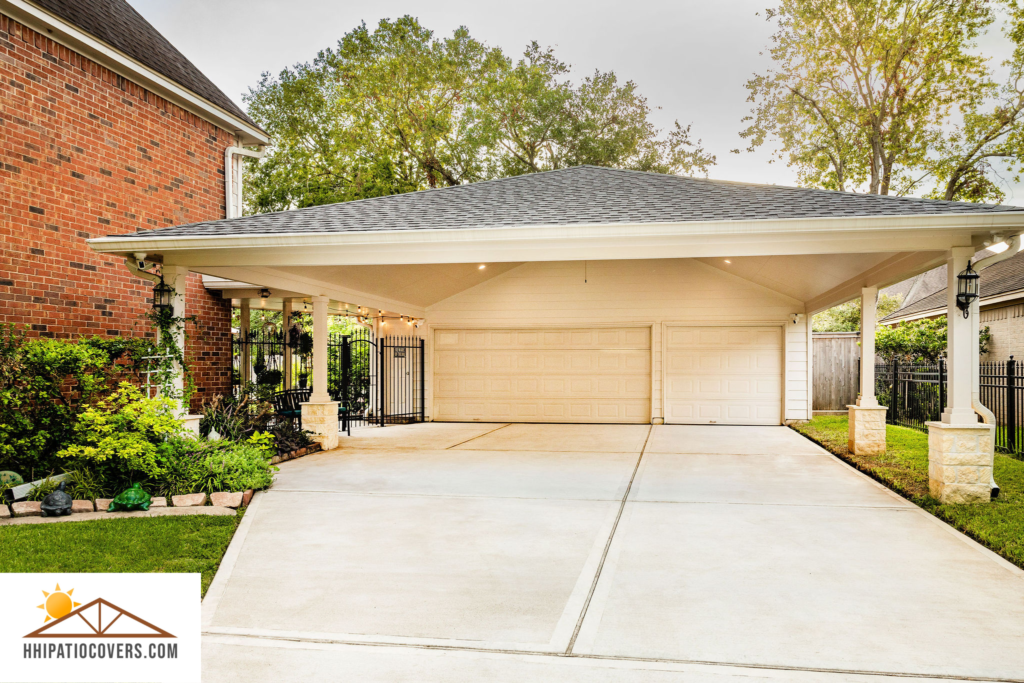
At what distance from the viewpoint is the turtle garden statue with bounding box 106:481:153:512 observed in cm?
604

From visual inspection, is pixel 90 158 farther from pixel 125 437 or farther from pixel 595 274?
pixel 595 274

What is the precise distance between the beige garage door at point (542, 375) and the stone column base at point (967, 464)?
8181mm

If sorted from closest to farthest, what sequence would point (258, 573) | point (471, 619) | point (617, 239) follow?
point (471, 619) → point (258, 573) → point (617, 239)

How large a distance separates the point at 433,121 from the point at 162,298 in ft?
50.6

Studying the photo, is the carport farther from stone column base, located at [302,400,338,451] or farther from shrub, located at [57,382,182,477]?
shrub, located at [57,382,182,477]

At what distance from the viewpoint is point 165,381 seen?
25.1 feet

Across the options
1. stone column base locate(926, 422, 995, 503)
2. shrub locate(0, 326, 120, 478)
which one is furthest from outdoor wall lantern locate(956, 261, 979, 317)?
shrub locate(0, 326, 120, 478)

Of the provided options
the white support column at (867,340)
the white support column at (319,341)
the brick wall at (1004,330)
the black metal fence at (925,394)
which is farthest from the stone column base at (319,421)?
the brick wall at (1004,330)

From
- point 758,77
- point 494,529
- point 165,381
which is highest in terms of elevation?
point 758,77

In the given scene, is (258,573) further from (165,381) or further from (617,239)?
(617,239)

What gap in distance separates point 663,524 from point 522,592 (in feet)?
6.59

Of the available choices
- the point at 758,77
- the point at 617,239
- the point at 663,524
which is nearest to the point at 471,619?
the point at 663,524

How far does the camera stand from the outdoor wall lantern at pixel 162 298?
7.66m

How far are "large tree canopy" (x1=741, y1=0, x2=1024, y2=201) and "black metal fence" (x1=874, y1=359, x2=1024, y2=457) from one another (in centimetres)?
784
